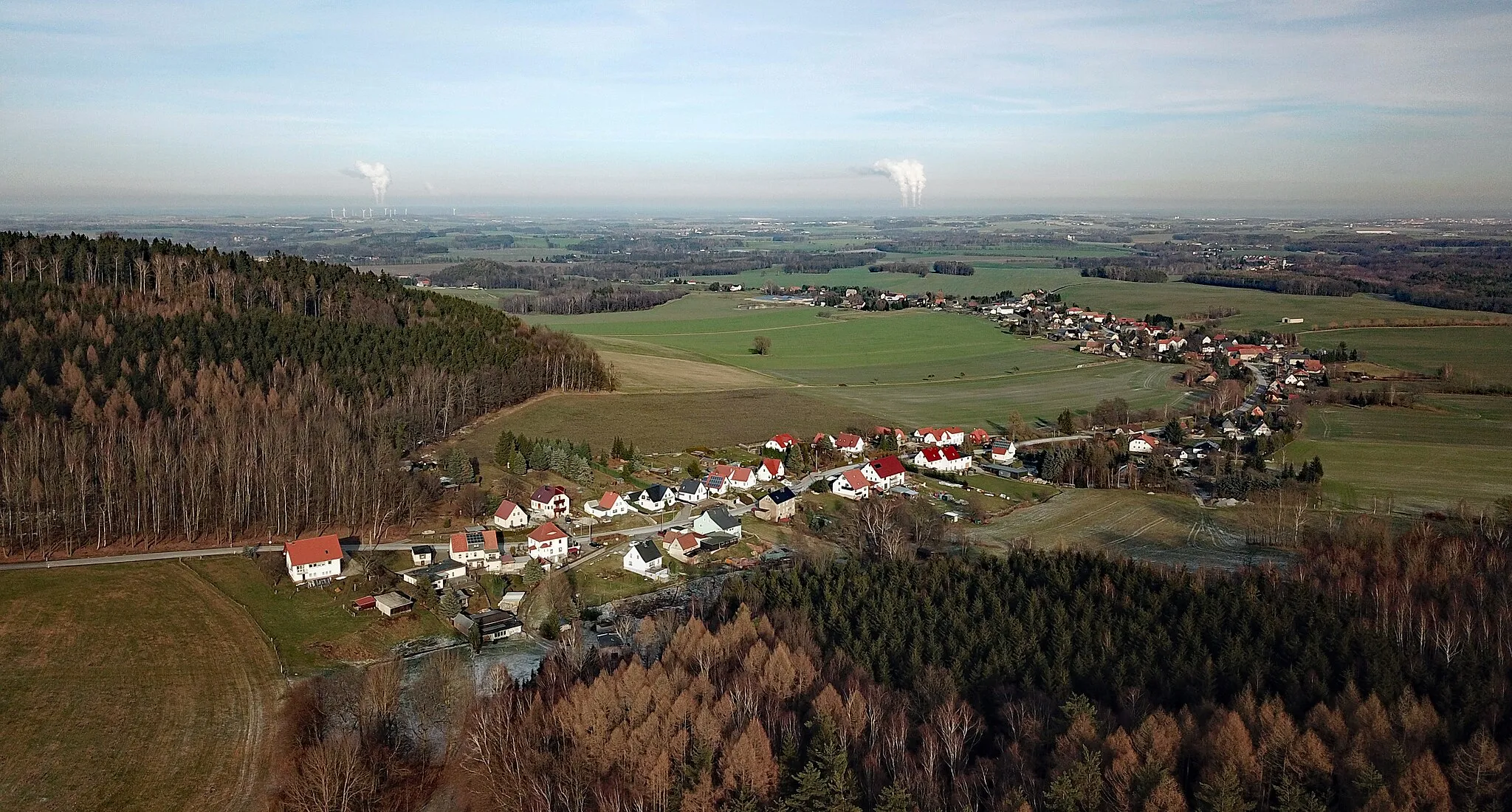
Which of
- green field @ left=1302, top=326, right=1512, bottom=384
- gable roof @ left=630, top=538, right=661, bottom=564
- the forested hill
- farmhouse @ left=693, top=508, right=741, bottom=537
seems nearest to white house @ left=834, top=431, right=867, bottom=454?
farmhouse @ left=693, top=508, right=741, bottom=537

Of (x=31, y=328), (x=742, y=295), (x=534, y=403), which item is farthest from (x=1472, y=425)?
(x=742, y=295)

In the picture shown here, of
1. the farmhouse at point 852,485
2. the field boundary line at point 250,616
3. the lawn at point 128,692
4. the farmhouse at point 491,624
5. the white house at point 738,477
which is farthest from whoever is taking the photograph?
the white house at point 738,477

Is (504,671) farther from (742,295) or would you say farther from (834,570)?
(742,295)

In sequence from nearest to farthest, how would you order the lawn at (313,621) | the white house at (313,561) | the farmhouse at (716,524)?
the lawn at (313,621)
the white house at (313,561)
the farmhouse at (716,524)

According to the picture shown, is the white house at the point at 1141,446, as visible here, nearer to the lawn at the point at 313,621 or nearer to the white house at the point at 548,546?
the white house at the point at 548,546

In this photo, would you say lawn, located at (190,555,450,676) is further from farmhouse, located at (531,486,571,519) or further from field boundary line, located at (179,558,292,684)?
farmhouse, located at (531,486,571,519)

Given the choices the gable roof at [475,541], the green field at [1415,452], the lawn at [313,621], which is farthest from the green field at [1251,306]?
the lawn at [313,621]
